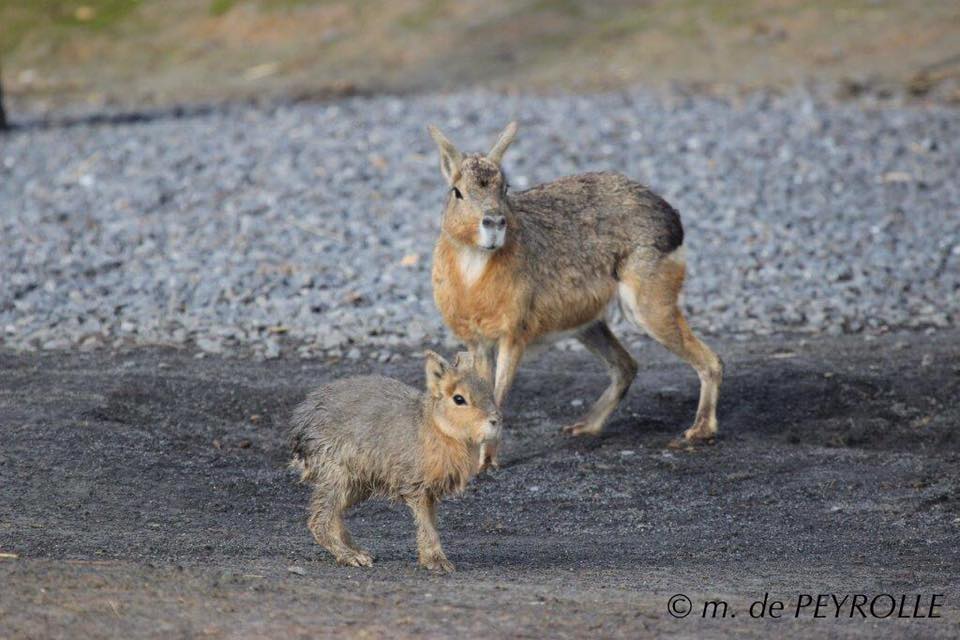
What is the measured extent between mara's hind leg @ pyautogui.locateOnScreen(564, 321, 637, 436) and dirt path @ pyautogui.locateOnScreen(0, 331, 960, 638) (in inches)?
4.8

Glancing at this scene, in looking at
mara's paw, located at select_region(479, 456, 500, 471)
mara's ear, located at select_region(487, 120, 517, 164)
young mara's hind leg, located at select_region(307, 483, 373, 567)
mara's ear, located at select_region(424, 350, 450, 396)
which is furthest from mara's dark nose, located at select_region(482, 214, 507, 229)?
young mara's hind leg, located at select_region(307, 483, 373, 567)

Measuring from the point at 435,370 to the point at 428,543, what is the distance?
72 cm

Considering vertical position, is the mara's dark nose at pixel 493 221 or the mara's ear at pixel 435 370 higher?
the mara's dark nose at pixel 493 221

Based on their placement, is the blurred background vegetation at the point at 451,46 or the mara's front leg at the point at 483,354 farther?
the blurred background vegetation at the point at 451,46

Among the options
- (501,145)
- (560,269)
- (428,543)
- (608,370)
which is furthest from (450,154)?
(428,543)

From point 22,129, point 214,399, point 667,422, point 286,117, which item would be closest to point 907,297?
point 667,422

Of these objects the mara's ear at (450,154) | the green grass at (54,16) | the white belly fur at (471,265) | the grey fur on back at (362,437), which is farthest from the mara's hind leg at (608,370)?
the green grass at (54,16)

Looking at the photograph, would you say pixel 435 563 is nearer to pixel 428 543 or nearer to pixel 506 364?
pixel 428 543

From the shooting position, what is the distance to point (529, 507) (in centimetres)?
776

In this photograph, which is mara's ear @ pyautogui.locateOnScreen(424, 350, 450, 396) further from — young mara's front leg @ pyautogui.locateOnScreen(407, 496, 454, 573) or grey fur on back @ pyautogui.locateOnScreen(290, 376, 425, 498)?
young mara's front leg @ pyautogui.locateOnScreen(407, 496, 454, 573)

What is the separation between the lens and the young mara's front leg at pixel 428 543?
6.05 metres

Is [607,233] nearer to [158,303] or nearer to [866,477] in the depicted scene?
[866,477]

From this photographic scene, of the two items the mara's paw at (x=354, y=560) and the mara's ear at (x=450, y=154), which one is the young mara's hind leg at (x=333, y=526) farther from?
the mara's ear at (x=450, y=154)

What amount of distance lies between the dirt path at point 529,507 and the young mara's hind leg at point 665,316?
0.31 meters
